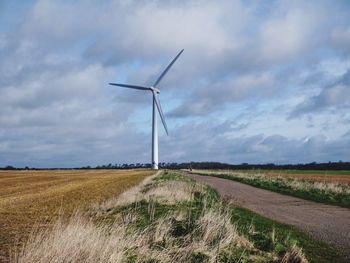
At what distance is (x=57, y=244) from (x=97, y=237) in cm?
107

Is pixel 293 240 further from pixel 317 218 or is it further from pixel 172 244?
pixel 317 218

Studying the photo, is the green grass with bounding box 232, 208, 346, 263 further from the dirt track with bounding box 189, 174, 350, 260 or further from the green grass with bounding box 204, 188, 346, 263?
the dirt track with bounding box 189, 174, 350, 260

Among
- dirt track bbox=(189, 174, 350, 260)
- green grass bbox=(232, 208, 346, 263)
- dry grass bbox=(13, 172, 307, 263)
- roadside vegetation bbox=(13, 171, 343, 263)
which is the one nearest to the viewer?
dry grass bbox=(13, 172, 307, 263)

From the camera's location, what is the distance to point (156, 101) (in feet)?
278

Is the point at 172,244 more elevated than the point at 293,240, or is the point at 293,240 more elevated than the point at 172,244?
the point at 172,244

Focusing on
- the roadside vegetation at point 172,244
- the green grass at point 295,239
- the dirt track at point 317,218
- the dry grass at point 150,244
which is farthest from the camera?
the dirt track at point 317,218

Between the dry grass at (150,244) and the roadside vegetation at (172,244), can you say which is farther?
the roadside vegetation at (172,244)

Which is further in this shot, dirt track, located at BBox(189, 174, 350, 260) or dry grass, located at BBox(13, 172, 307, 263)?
dirt track, located at BBox(189, 174, 350, 260)

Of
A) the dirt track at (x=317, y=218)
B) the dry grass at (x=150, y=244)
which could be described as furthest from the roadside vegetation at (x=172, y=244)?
the dirt track at (x=317, y=218)

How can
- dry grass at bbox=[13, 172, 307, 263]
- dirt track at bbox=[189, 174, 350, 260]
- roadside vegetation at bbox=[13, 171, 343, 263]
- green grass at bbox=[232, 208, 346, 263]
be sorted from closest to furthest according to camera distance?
dry grass at bbox=[13, 172, 307, 263], roadside vegetation at bbox=[13, 171, 343, 263], green grass at bbox=[232, 208, 346, 263], dirt track at bbox=[189, 174, 350, 260]

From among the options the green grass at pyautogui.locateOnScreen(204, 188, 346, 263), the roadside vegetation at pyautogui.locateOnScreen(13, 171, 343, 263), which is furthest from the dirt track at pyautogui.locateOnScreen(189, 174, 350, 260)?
the roadside vegetation at pyautogui.locateOnScreen(13, 171, 343, 263)

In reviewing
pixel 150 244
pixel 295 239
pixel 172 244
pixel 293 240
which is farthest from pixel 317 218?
pixel 150 244

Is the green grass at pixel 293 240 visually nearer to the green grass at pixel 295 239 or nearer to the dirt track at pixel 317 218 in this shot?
the green grass at pixel 295 239

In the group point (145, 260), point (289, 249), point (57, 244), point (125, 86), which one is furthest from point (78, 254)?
point (125, 86)
